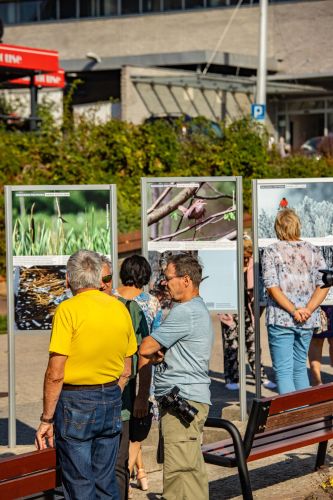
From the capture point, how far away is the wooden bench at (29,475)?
5367 mm

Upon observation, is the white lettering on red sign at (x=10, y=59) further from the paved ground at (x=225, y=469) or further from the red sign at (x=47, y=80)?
the paved ground at (x=225, y=469)

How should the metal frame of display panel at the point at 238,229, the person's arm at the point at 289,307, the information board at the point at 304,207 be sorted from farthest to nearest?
the information board at the point at 304,207 → the metal frame of display panel at the point at 238,229 → the person's arm at the point at 289,307

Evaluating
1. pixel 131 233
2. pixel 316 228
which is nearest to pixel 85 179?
pixel 131 233

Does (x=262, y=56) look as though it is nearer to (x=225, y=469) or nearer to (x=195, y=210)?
(x=195, y=210)

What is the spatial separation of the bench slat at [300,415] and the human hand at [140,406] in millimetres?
740

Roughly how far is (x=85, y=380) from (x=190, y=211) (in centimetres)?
340

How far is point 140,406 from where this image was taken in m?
6.67

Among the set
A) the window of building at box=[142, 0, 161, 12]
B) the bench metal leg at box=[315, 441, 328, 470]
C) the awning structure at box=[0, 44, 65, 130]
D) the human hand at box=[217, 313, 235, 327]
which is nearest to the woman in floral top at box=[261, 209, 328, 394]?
the bench metal leg at box=[315, 441, 328, 470]

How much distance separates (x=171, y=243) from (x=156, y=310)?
1690 millimetres

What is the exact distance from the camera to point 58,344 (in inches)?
216

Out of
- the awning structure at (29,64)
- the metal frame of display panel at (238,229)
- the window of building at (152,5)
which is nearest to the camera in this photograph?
the metal frame of display panel at (238,229)

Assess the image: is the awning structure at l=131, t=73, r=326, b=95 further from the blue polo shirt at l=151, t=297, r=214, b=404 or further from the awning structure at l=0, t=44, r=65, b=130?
the blue polo shirt at l=151, t=297, r=214, b=404

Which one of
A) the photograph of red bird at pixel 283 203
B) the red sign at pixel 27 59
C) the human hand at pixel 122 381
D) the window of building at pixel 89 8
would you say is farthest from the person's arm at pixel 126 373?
the window of building at pixel 89 8

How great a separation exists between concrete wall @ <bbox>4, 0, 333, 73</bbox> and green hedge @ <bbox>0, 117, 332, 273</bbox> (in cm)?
2253
